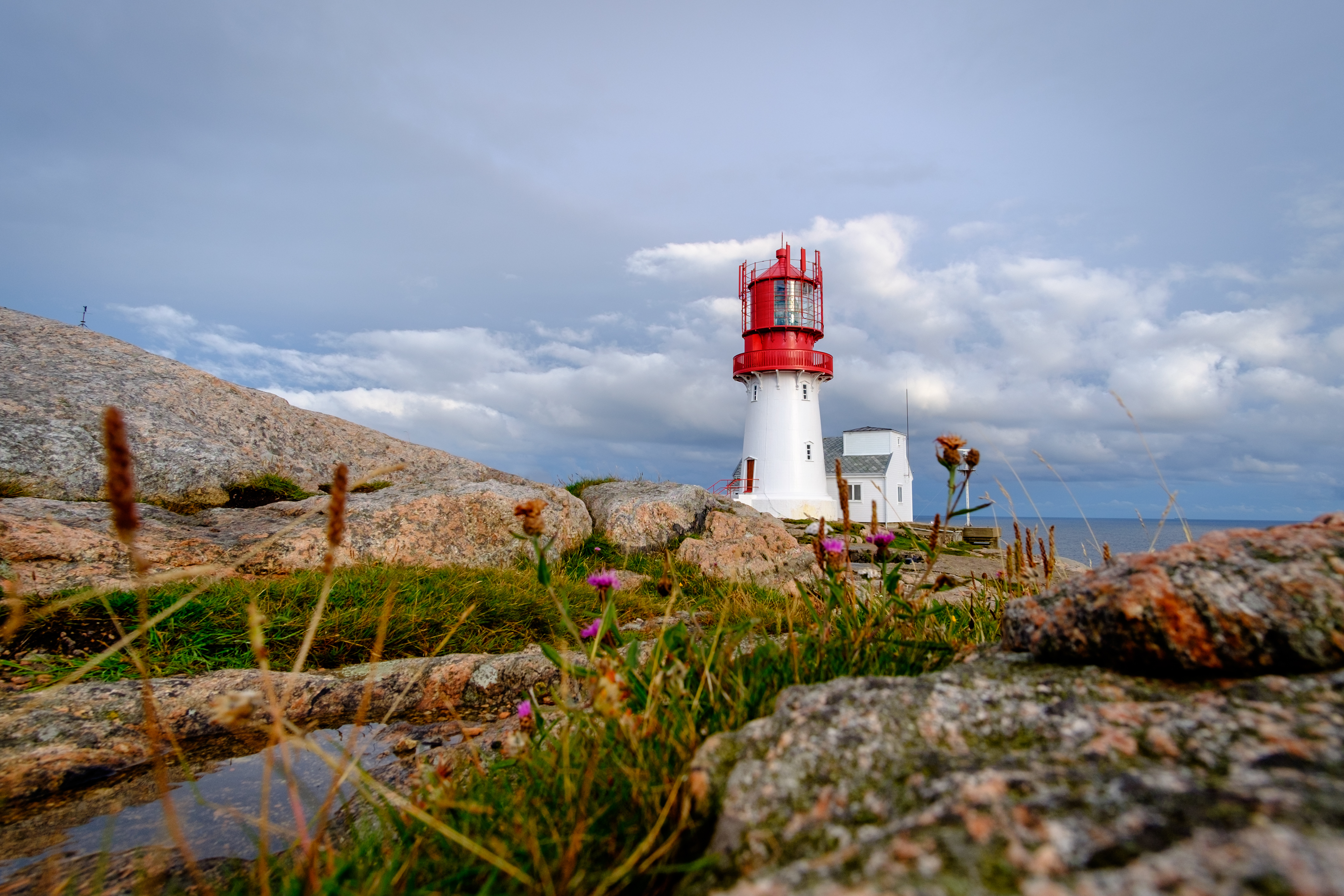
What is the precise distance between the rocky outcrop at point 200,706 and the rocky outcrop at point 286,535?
3.31 ft

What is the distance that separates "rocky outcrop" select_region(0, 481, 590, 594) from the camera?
18.8 feet

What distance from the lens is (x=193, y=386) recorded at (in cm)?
1022

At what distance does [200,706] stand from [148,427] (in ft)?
22.0

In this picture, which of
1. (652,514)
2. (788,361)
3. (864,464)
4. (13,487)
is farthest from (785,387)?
(13,487)

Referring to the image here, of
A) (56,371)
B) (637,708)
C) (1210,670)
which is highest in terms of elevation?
(56,371)


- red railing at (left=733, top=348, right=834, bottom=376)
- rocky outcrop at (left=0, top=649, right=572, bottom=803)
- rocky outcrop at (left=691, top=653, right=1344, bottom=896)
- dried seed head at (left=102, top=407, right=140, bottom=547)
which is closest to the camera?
rocky outcrop at (left=691, top=653, right=1344, bottom=896)

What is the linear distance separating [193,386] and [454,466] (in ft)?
13.6

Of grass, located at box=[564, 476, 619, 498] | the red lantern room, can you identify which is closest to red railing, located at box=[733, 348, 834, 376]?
the red lantern room

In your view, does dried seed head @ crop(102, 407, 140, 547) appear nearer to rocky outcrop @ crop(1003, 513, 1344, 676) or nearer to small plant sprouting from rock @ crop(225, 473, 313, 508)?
rocky outcrop @ crop(1003, 513, 1344, 676)

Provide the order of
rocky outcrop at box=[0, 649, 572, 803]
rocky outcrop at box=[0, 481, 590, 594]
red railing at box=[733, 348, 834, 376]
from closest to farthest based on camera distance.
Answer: rocky outcrop at box=[0, 649, 572, 803], rocky outcrop at box=[0, 481, 590, 594], red railing at box=[733, 348, 834, 376]

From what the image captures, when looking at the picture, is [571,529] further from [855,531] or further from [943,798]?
[943,798]

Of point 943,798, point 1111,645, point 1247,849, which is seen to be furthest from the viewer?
point 1111,645

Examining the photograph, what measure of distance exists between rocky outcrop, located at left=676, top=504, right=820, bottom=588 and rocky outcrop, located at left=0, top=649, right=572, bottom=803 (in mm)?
3709

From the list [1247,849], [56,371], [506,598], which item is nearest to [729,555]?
[506,598]
